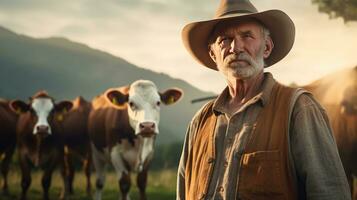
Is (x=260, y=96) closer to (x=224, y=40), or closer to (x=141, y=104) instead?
(x=224, y=40)

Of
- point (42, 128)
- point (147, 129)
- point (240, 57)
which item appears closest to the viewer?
point (240, 57)

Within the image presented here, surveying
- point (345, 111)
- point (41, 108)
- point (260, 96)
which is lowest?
point (260, 96)

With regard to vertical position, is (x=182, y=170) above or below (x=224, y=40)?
below

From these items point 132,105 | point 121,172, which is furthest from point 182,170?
point 132,105

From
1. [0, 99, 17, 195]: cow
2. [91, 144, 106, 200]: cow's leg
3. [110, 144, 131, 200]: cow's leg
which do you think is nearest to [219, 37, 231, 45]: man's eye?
[110, 144, 131, 200]: cow's leg

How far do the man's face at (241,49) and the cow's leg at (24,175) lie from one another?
8.33 m

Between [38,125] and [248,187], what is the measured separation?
8.56 m

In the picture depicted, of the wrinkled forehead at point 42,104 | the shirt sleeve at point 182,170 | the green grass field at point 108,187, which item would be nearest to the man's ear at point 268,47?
the shirt sleeve at point 182,170

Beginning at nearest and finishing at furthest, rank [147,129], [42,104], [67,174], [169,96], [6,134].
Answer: [147,129], [169,96], [42,104], [6,134], [67,174]

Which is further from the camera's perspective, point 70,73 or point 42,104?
point 70,73

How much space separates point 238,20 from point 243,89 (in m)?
0.30

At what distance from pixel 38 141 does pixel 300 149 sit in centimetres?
886

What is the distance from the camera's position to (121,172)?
28.8 feet

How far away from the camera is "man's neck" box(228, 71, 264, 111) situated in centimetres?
230
